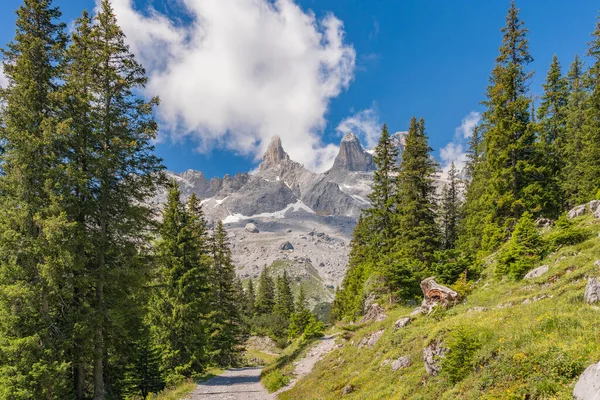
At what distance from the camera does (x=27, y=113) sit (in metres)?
14.3

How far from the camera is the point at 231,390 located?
20.2 metres

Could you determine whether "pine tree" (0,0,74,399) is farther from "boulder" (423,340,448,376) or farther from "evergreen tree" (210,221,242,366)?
"evergreen tree" (210,221,242,366)

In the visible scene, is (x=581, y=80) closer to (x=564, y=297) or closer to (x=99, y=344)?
(x=564, y=297)

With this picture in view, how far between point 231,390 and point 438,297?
46.9ft

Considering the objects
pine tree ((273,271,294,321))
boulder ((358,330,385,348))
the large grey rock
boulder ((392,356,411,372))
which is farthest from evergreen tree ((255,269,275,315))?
the large grey rock

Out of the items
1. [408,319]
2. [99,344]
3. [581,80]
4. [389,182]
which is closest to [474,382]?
[408,319]

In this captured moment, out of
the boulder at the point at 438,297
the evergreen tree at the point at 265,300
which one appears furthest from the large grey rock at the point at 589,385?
the evergreen tree at the point at 265,300

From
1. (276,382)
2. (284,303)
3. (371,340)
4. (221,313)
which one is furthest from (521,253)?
(284,303)

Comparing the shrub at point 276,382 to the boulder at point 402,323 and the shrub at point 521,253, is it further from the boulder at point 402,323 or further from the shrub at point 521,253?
the shrub at point 521,253

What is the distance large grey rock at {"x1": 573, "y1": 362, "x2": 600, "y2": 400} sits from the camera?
495 cm

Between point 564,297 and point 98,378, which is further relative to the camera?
point 98,378

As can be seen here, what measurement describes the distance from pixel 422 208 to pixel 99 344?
2485cm

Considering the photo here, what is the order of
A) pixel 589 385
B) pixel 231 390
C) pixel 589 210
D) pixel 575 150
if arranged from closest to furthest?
pixel 589 385, pixel 589 210, pixel 231 390, pixel 575 150

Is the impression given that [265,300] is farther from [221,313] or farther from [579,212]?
[579,212]
